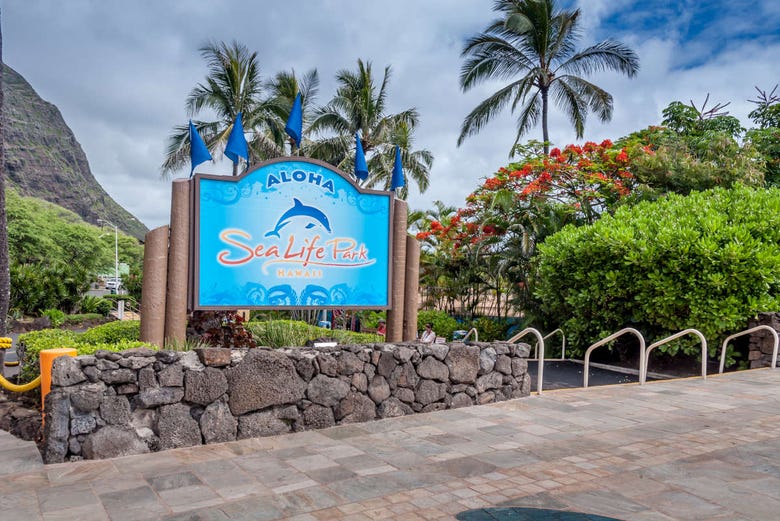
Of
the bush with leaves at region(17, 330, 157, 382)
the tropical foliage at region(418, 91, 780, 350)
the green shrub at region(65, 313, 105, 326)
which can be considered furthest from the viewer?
the green shrub at region(65, 313, 105, 326)

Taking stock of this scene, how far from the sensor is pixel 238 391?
5641mm

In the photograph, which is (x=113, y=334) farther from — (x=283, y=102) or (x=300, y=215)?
(x=283, y=102)

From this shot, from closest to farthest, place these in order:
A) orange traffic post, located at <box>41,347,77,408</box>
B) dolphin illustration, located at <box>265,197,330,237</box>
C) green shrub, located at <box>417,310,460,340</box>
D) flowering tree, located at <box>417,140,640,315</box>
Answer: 1. orange traffic post, located at <box>41,347,77,408</box>
2. dolphin illustration, located at <box>265,197,330,237</box>
3. flowering tree, located at <box>417,140,640,315</box>
4. green shrub, located at <box>417,310,460,340</box>

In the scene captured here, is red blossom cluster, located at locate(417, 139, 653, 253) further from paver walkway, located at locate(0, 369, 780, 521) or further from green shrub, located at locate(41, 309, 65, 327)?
green shrub, located at locate(41, 309, 65, 327)

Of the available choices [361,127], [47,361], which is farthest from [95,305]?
[47,361]

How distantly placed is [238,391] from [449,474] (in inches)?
85.4

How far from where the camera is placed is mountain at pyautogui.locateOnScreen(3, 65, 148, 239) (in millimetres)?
105875

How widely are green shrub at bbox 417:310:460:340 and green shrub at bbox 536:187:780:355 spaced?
4752 millimetres

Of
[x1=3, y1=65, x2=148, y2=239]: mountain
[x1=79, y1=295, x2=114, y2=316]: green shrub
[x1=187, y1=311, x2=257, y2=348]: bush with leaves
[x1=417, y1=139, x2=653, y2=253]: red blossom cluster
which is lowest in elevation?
[x1=79, y1=295, x2=114, y2=316]: green shrub

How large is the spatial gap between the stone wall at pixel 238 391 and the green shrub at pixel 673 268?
5.21 m

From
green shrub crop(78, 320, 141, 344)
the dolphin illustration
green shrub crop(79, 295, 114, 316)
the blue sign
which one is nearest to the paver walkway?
the blue sign

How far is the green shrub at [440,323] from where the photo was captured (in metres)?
17.4

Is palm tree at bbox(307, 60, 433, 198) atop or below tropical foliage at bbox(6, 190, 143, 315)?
atop

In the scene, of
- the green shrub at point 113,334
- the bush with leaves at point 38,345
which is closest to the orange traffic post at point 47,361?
the bush with leaves at point 38,345
